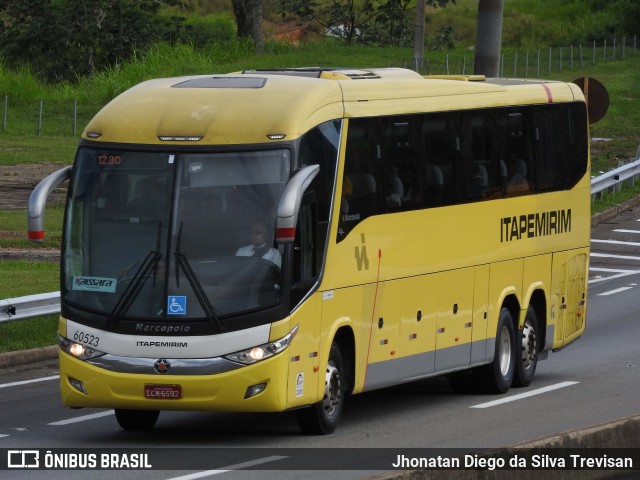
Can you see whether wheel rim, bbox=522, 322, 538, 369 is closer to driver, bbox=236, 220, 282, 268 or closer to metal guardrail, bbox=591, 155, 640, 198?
driver, bbox=236, 220, 282, 268

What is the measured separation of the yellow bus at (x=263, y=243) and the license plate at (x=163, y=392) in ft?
0.04

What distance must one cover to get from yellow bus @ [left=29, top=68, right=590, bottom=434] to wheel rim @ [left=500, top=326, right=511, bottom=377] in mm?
1190

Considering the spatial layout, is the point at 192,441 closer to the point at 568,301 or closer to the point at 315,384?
the point at 315,384

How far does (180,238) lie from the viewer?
45.0 ft

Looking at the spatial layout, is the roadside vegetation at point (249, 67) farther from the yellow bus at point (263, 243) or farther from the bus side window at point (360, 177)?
the bus side window at point (360, 177)

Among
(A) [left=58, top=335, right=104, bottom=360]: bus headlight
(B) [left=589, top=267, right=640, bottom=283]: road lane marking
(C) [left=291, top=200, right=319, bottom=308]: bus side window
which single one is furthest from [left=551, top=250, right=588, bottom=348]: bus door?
(B) [left=589, top=267, right=640, bottom=283]: road lane marking

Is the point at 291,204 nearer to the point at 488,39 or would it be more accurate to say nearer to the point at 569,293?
the point at 569,293

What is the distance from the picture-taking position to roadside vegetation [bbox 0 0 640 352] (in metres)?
27.0

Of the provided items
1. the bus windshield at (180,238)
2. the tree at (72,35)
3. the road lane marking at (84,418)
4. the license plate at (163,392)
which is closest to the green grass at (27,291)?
the road lane marking at (84,418)

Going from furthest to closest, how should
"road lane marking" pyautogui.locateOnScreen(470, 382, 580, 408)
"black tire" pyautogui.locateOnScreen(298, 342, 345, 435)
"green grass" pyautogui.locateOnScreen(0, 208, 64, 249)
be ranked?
"green grass" pyautogui.locateOnScreen(0, 208, 64, 249) → "road lane marking" pyautogui.locateOnScreen(470, 382, 580, 408) → "black tire" pyautogui.locateOnScreen(298, 342, 345, 435)

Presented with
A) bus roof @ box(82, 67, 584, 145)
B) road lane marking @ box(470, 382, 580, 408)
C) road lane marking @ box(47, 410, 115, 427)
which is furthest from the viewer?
road lane marking @ box(470, 382, 580, 408)

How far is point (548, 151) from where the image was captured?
1928 cm

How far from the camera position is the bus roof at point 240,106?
46.2ft

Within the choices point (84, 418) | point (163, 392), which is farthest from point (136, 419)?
point (163, 392)
